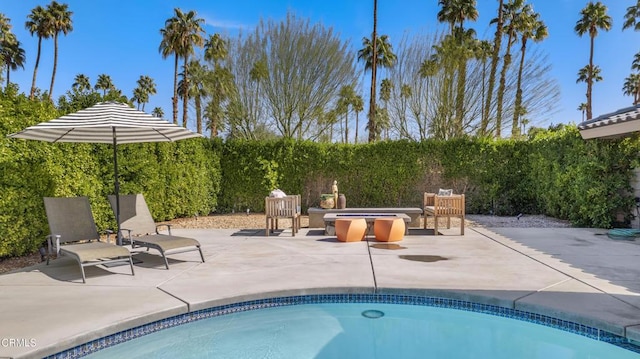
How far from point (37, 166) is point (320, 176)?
849cm

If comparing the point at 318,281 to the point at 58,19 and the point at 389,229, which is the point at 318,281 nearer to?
the point at 389,229

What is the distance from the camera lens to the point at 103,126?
17.5ft

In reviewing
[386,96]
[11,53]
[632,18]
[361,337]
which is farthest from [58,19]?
[632,18]

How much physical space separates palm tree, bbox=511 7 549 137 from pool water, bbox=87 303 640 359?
1359cm

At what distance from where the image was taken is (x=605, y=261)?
19.3 feet

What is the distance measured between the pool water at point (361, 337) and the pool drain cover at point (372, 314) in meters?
0.01

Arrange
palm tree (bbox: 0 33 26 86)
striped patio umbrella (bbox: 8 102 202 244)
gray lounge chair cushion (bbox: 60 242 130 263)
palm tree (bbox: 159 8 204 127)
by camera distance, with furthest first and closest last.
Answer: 1. palm tree (bbox: 0 33 26 86)
2. palm tree (bbox: 159 8 204 127)
3. striped patio umbrella (bbox: 8 102 202 244)
4. gray lounge chair cushion (bbox: 60 242 130 263)

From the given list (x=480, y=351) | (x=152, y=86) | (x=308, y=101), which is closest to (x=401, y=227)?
(x=480, y=351)

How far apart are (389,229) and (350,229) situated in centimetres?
77

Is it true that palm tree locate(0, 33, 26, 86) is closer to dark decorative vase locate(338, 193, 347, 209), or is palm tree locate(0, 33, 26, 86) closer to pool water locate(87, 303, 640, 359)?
dark decorative vase locate(338, 193, 347, 209)

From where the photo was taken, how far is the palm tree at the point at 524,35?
611 inches

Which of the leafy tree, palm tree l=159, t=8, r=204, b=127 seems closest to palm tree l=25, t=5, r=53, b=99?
palm tree l=159, t=8, r=204, b=127

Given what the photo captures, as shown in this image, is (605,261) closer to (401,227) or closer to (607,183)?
(401,227)

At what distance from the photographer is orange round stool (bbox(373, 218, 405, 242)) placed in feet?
25.3
